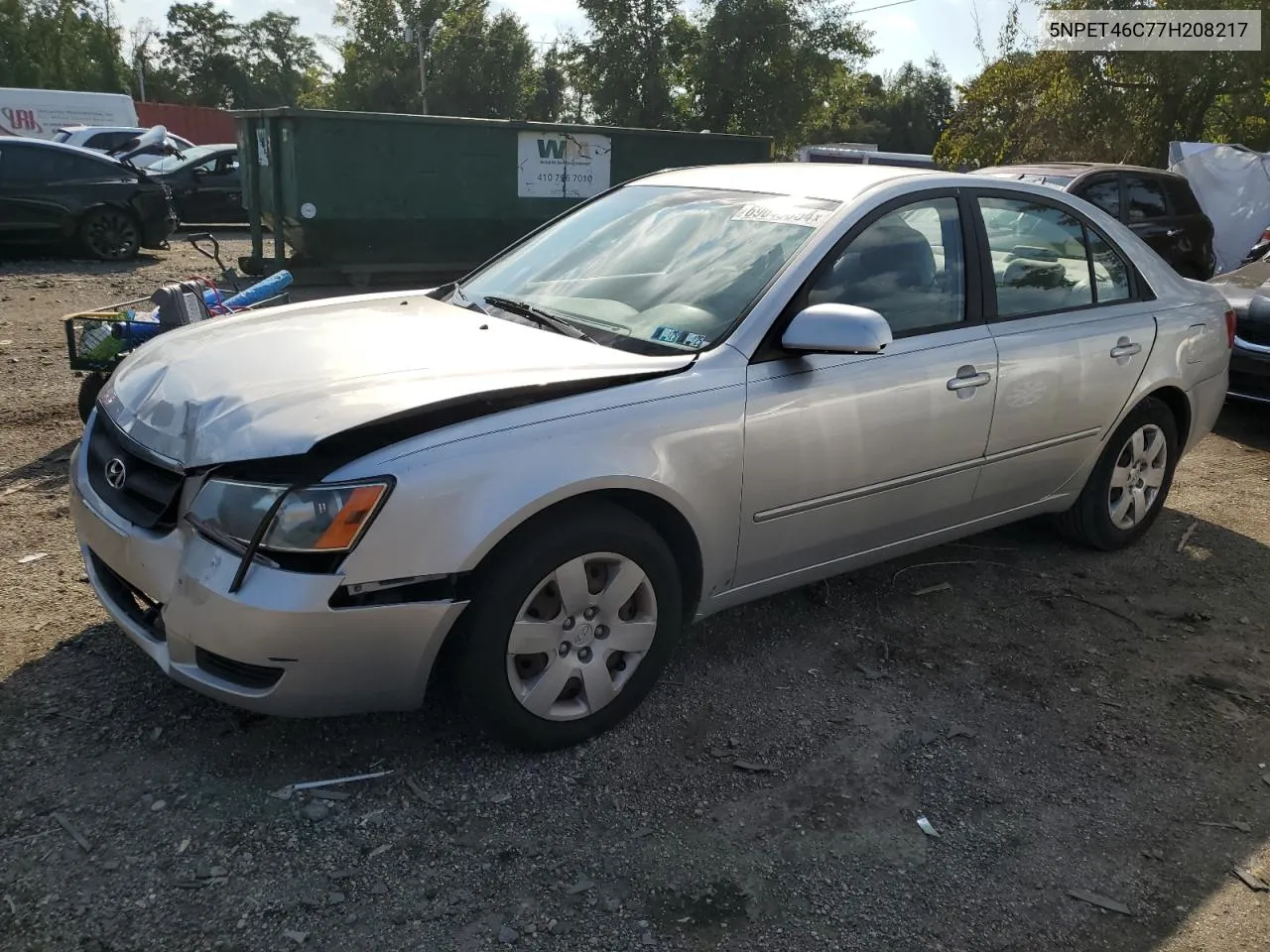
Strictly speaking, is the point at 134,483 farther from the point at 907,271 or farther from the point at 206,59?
the point at 206,59

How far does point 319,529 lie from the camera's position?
253 centimetres

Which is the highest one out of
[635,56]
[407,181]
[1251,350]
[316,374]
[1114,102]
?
[635,56]

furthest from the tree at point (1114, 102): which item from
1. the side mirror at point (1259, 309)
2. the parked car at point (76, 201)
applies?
the parked car at point (76, 201)

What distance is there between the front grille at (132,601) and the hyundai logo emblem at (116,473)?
0.25 metres

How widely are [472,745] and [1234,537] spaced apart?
404 cm

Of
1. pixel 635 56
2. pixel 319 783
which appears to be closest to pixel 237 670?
pixel 319 783

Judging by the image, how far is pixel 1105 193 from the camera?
1015cm

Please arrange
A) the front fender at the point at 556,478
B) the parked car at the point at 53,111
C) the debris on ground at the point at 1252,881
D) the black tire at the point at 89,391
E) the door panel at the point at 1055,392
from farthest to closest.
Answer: the parked car at the point at 53,111, the black tire at the point at 89,391, the door panel at the point at 1055,392, the debris on ground at the point at 1252,881, the front fender at the point at 556,478

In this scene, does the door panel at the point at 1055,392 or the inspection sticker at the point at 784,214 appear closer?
the inspection sticker at the point at 784,214

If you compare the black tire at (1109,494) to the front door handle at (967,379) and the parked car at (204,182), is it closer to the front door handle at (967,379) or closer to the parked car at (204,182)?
the front door handle at (967,379)

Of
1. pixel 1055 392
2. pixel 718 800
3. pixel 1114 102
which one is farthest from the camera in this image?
pixel 1114 102

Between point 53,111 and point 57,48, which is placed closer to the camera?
point 53,111

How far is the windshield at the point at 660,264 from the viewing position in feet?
11.0

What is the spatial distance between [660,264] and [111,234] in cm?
1158
